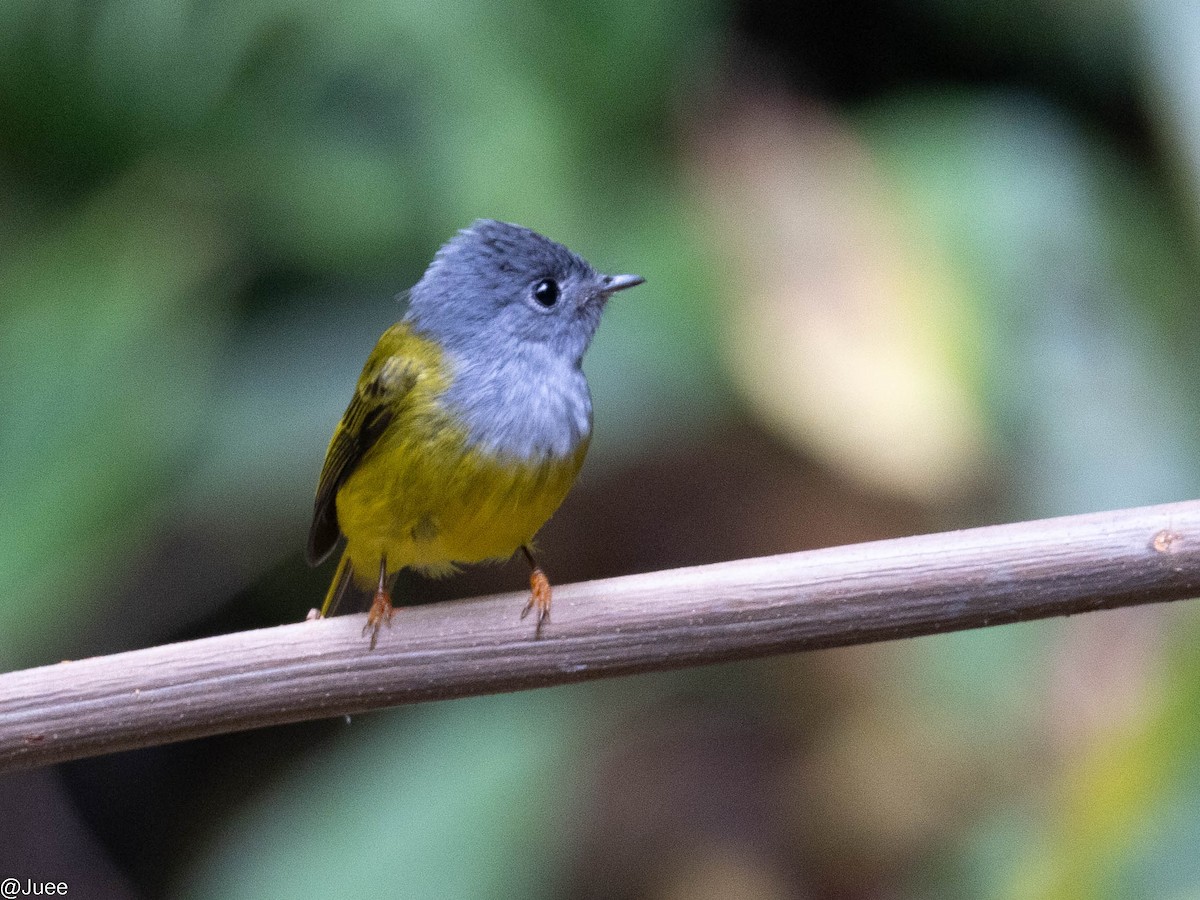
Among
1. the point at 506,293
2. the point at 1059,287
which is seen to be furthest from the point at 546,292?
the point at 1059,287

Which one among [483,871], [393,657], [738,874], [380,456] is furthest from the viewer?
[738,874]

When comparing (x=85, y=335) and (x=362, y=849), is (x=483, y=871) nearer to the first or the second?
(x=362, y=849)

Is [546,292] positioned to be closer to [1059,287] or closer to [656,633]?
[656,633]

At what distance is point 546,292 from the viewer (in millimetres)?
2768

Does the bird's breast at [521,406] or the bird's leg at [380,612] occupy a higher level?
the bird's breast at [521,406]

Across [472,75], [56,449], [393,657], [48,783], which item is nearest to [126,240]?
[56,449]

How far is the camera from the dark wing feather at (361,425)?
261 cm

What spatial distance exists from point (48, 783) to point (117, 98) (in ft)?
7.11

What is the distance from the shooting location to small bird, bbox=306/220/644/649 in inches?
94.7

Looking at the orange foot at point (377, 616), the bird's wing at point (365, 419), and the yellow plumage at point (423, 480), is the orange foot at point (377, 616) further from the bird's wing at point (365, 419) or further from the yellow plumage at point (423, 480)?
the bird's wing at point (365, 419)

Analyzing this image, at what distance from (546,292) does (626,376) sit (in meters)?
1.00

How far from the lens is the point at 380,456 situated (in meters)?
2.55

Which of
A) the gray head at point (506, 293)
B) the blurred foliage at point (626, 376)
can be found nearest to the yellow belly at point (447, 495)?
the gray head at point (506, 293)

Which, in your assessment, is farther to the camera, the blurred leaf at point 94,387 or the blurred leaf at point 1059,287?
the blurred leaf at point 1059,287
